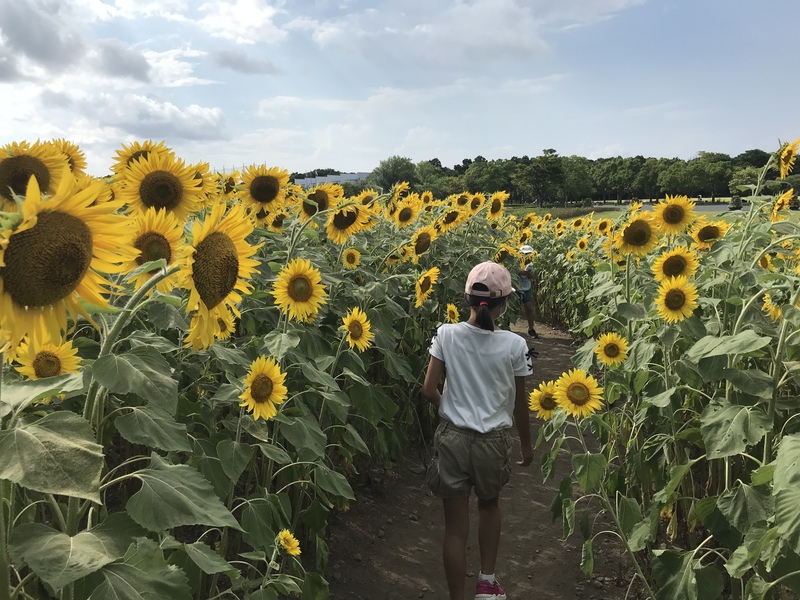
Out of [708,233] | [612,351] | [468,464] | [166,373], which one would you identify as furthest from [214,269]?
[708,233]

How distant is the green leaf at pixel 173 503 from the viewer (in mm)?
1349

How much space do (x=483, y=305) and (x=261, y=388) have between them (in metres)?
1.53

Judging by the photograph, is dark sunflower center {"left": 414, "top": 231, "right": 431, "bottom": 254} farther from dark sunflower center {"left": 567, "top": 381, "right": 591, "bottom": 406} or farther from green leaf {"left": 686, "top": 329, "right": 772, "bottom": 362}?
green leaf {"left": 686, "top": 329, "right": 772, "bottom": 362}

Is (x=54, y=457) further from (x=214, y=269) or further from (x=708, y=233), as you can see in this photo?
(x=708, y=233)

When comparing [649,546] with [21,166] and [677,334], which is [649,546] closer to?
[677,334]

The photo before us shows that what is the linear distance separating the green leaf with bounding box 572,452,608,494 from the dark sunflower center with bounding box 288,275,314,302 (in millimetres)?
1491

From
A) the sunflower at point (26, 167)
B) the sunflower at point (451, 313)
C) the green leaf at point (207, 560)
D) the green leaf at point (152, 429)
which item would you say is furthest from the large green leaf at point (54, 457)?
the sunflower at point (451, 313)

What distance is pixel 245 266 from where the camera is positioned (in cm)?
168

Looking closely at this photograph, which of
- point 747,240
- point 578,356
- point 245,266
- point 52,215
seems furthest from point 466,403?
point 52,215

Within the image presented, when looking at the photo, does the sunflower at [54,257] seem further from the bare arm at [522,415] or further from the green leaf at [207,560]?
the bare arm at [522,415]

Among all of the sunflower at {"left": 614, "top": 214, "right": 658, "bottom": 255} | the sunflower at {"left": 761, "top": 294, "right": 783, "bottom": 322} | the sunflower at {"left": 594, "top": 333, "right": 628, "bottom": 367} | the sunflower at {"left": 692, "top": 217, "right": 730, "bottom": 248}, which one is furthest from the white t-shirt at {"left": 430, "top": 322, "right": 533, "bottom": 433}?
the sunflower at {"left": 692, "top": 217, "right": 730, "bottom": 248}

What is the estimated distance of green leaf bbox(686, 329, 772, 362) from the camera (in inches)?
91.1

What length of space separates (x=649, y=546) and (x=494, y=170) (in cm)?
7232

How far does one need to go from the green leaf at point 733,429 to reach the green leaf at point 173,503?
1.95 metres
